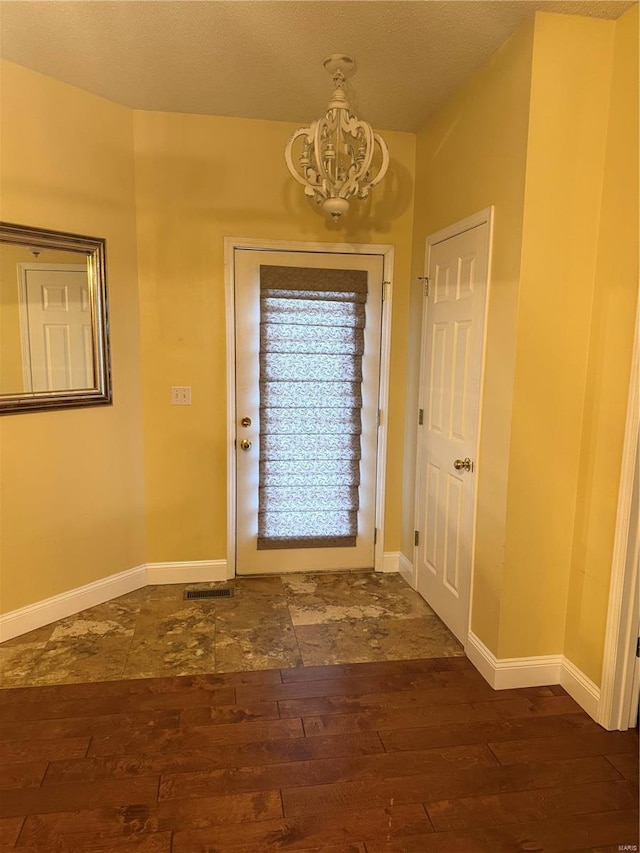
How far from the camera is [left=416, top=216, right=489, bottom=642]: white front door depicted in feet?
8.52

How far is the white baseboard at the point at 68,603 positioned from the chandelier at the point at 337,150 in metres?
2.35

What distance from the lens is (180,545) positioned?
11.2 ft

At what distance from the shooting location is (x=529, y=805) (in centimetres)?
183

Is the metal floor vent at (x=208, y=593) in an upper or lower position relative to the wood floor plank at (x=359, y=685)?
upper

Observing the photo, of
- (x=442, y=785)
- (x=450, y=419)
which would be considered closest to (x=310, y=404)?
(x=450, y=419)

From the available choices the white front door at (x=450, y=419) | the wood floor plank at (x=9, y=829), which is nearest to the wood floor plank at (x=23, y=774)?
the wood floor plank at (x=9, y=829)

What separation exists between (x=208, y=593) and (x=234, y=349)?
1451 mm

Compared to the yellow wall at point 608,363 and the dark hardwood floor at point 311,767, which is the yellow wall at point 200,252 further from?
the yellow wall at point 608,363

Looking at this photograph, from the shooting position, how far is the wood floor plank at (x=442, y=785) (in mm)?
1830

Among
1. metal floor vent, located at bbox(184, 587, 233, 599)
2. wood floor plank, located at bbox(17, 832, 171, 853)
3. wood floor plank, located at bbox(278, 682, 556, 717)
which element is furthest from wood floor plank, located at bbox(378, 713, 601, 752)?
metal floor vent, located at bbox(184, 587, 233, 599)

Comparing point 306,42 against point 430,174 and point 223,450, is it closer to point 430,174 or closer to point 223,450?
point 430,174

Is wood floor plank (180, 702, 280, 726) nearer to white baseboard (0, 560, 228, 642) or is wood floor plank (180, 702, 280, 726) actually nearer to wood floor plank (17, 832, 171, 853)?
wood floor plank (17, 832, 171, 853)

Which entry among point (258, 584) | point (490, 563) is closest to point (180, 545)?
point (258, 584)

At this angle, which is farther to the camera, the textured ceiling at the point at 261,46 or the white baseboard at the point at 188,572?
the white baseboard at the point at 188,572
